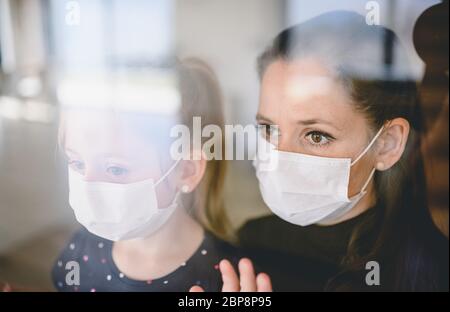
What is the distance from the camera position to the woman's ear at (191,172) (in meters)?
1.35

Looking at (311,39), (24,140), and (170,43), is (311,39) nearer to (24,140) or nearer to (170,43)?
(170,43)

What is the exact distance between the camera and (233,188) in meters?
1.36

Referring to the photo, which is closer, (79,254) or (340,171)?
(340,171)

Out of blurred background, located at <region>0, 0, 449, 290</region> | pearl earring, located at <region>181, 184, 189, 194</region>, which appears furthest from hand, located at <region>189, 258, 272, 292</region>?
pearl earring, located at <region>181, 184, 189, 194</region>

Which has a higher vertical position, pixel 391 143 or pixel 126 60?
pixel 126 60

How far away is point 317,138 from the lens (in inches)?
51.2

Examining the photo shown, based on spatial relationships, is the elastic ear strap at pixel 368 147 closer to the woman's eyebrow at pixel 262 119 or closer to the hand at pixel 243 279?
the woman's eyebrow at pixel 262 119

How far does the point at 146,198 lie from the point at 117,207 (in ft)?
0.27

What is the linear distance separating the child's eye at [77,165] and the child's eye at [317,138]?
0.62 meters

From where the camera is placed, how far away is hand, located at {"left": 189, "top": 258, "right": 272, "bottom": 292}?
4.56 feet

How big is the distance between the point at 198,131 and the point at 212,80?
14cm

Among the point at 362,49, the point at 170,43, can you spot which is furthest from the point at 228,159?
the point at 362,49

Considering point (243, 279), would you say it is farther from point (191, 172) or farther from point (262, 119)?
point (262, 119)

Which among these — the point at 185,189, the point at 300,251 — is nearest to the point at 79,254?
the point at 185,189
